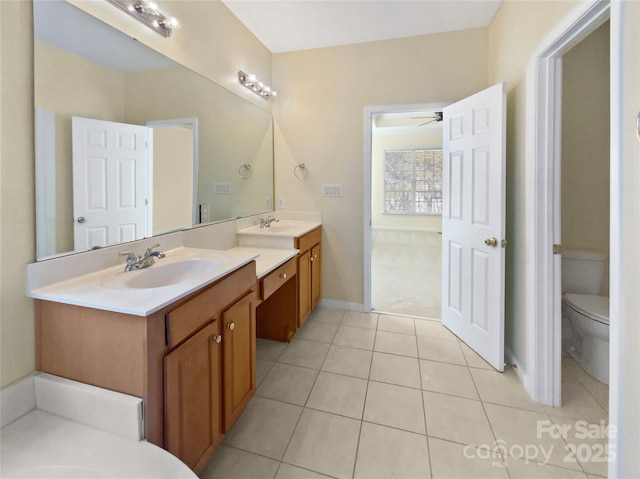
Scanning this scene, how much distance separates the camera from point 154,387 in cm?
92

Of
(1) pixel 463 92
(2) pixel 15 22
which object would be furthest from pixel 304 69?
(2) pixel 15 22

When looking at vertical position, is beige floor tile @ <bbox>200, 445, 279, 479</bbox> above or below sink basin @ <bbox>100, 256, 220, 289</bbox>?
below

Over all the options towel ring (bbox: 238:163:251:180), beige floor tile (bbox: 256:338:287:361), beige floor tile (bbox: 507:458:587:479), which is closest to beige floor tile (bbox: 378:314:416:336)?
beige floor tile (bbox: 256:338:287:361)

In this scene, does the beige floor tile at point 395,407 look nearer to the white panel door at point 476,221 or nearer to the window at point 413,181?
the white panel door at point 476,221

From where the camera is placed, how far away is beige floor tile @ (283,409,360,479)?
1.30 metres

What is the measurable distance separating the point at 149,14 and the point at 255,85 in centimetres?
117

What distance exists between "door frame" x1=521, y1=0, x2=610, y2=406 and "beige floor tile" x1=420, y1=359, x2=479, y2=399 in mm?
350

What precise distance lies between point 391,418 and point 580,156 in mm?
2312

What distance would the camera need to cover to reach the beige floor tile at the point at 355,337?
7.69 ft

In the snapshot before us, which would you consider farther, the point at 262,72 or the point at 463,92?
the point at 262,72

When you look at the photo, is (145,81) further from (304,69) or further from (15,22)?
(304,69)

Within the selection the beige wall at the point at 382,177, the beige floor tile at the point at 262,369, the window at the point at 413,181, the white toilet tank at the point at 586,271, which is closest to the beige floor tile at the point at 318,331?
the beige floor tile at the point at 262,369

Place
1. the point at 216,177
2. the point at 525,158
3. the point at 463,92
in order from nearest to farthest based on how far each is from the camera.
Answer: the point at 525,158 → the point at 216,177 → the point at 463,92

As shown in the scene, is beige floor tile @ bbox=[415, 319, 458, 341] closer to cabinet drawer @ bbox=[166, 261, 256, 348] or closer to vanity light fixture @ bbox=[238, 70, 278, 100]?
cabinet drawer @ bbox=[166, 261, 256, 348]
